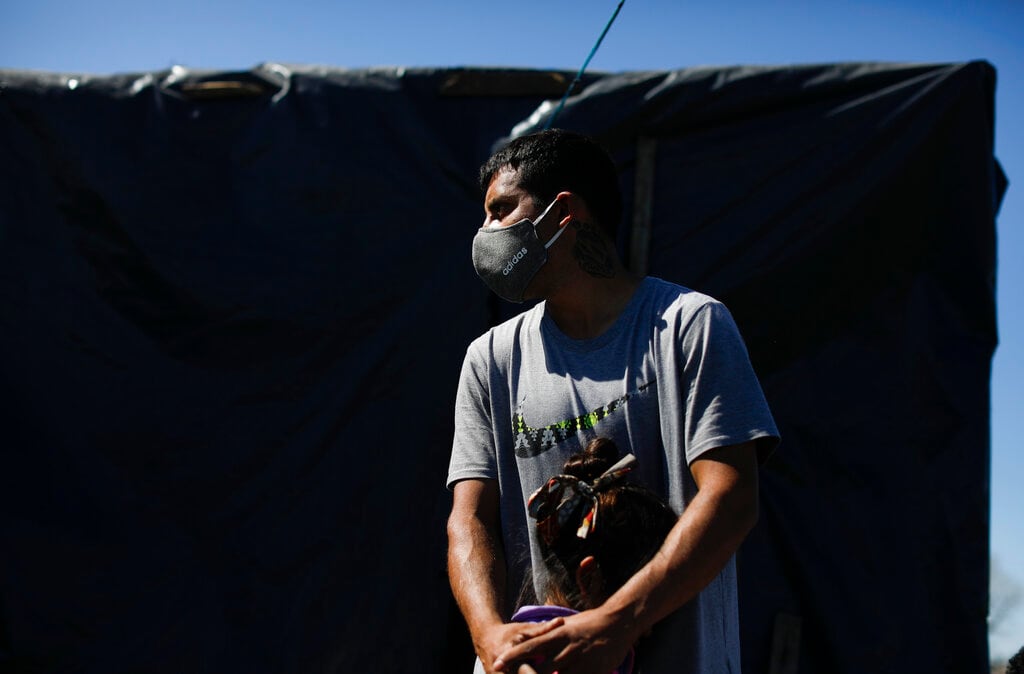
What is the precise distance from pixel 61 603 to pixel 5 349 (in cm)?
99

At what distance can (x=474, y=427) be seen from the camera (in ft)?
8.42

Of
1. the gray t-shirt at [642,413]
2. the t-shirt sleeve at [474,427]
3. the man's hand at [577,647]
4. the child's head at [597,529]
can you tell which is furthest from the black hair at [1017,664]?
the t-shirt sleeve at [474,427]

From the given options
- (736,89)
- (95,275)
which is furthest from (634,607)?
(95,275)

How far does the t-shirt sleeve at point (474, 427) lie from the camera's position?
2523 mm

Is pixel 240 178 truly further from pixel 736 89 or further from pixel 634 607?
pixel 634 607

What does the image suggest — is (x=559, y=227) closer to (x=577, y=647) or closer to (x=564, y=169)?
(x=564, y=169)

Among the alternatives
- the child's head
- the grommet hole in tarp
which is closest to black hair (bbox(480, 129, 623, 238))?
the child's head

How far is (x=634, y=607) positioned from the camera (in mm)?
2037

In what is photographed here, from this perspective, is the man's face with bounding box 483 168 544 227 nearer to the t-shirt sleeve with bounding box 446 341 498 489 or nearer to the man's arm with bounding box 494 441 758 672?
the t-shirt sleeve with bounding box 446 341 498 489

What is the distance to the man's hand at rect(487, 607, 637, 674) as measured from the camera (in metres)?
2.01

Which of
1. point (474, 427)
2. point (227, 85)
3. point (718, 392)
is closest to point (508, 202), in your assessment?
point (474, 427)

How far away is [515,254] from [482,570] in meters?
0.72

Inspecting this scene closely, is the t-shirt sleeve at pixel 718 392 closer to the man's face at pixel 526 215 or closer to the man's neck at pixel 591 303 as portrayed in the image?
the man's neck at pixel 591 303

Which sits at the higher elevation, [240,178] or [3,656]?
[240,178]
